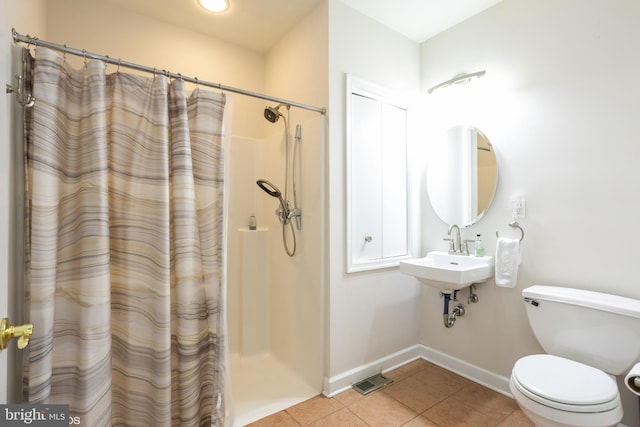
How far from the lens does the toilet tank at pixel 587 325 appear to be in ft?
4.57

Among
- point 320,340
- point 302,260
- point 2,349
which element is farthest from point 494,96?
point 2,349

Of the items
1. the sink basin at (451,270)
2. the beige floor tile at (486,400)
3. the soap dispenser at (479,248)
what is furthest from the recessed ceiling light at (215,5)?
the beige floor tile at (486,400)

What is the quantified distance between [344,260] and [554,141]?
1.47 metres

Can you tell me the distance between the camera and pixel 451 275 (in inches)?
72.4

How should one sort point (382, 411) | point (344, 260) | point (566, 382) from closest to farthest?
1. point (566, 382)
2. point (382, 411)
3. point (344, 260)

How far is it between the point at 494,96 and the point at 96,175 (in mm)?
2386

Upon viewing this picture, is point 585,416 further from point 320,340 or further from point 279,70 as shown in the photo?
point 279,70

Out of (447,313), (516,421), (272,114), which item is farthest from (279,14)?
(516,421)

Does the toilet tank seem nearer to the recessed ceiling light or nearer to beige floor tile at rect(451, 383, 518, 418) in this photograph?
beige floor tile at rect(451, 383, 518, 418)

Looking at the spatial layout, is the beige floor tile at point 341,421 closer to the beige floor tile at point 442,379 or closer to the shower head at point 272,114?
the beige floor tile at point 442,379

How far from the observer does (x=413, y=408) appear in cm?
184

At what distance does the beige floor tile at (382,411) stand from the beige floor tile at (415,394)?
5cm

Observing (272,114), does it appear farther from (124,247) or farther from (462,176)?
(462,176)

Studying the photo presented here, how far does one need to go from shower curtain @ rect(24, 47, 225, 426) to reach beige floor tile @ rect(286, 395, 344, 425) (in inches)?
19.4
